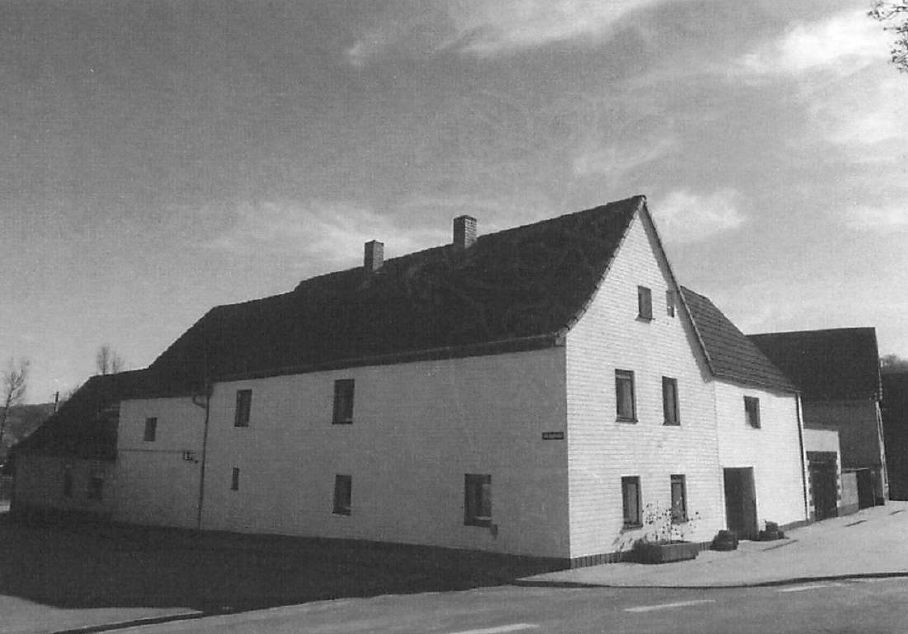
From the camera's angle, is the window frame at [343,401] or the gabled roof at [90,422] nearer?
the window frame at [343,401]

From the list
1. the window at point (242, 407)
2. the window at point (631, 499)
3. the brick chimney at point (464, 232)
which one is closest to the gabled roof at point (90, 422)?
the window at point (242, 407)

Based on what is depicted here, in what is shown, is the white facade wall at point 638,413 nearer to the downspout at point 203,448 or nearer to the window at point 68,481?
the downspout at point 203,448

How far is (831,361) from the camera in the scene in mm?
43906

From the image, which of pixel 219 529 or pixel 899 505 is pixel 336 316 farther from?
pixel 899 505

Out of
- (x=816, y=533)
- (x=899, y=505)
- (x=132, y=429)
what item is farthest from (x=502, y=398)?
(x=899, y=505)

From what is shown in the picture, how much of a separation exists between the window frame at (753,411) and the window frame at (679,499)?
6.38 m

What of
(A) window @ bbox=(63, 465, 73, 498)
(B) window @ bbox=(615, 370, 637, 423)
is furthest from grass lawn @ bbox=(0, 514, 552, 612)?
(A) window @ bbox=(63, 465, 73, 498)

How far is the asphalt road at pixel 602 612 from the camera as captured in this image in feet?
35.5

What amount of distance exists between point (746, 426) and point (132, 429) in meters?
24.6

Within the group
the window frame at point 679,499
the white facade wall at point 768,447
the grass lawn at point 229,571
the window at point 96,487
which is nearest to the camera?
the grass lawn at point 229,571

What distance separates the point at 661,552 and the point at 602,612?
7199mm

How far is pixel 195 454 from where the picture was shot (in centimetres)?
2747

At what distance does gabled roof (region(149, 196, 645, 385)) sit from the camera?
64.3 feet

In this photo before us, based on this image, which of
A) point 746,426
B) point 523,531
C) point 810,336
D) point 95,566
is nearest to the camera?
point 523,531
